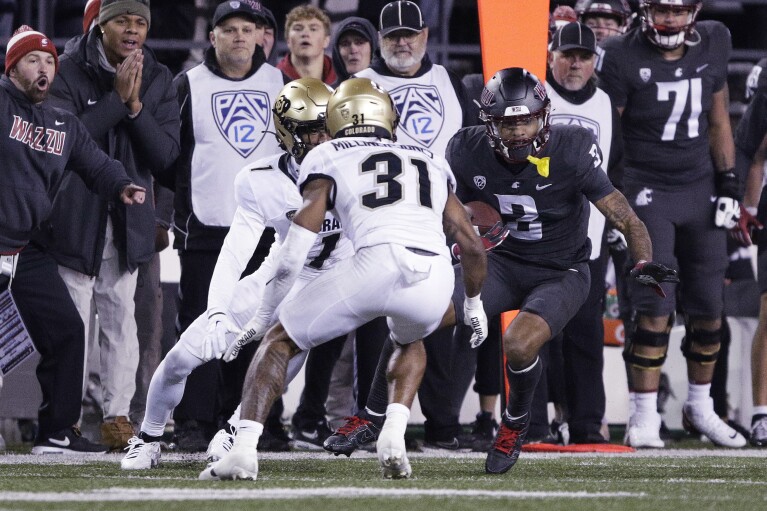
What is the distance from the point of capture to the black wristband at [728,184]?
6.36 metres

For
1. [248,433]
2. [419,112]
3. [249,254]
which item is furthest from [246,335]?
[419,112]

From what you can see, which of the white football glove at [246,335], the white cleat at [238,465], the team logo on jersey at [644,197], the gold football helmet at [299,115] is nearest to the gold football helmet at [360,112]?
the gold football helmet at [299,115]

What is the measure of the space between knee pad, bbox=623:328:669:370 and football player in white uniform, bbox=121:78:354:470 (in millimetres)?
1822

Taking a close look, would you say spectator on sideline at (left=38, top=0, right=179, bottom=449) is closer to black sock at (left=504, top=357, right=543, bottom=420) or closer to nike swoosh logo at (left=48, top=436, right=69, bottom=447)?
nike swoosh logo at (left=48, top=436, right=69, bottom=447)

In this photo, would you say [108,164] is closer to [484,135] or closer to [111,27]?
[111,27]

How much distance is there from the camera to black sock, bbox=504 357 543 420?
4.86 metres

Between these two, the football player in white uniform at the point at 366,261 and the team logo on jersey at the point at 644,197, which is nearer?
the football player in white uniform at the point at 366,261

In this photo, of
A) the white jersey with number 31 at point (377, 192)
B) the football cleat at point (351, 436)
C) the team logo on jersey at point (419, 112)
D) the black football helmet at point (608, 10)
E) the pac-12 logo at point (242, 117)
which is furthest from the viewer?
the black football helmet at point (608, 10)

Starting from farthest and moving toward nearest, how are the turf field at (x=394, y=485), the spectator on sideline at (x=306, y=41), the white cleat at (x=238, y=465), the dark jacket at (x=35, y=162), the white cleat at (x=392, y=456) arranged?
the spectator on sideline at (x=306, y=41) < the dark jacket at (x=35, y=162) < the white cleat at (x=392, y=456) < the white cleat at (x=238, y=465) < the turf field at (x=394, y=485)

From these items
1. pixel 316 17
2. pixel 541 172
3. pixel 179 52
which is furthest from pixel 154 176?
pixel 179 52

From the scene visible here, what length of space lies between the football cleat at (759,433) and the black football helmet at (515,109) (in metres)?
2.12

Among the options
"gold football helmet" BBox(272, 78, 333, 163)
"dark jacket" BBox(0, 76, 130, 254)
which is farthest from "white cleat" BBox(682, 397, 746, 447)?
"dark jacket" BBox(0, 76, 130, 254)

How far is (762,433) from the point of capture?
6.38m

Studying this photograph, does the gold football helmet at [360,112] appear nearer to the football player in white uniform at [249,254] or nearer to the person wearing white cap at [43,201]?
the football player in white uniform at [249,254]
